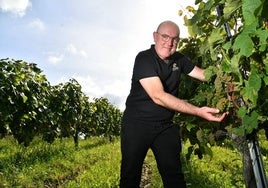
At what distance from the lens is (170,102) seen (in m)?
3.67

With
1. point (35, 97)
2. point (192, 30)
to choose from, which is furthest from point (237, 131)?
point (35, 97)

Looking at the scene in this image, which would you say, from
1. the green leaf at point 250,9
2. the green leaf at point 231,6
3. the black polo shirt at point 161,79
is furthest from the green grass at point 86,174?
the green leaf at point 250,9

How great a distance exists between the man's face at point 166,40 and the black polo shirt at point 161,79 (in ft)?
0.34

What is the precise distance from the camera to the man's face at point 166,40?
3866 mm

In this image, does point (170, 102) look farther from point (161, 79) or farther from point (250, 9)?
point (250, 9)

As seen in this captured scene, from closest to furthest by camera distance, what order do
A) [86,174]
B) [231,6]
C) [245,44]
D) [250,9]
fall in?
[250,9]
[245,44]
[231,6]
[86,174]

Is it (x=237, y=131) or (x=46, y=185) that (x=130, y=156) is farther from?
(x=46, y=185)

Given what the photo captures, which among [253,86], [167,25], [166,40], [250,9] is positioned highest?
[167,25]

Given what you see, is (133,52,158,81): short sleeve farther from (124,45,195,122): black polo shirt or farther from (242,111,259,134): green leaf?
(242,111,259,134): green leaf

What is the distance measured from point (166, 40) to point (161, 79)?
0.41m

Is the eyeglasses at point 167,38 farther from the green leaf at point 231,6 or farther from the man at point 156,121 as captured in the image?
the green leaf at point 231,6

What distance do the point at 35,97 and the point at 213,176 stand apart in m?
4.59

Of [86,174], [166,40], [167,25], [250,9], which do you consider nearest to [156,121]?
[166,40]

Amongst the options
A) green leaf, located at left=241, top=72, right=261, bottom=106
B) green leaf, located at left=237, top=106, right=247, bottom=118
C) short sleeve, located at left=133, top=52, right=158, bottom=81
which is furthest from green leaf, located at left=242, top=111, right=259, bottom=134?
short sleeve, located at left=133, top=52, right=158, bottom=81
